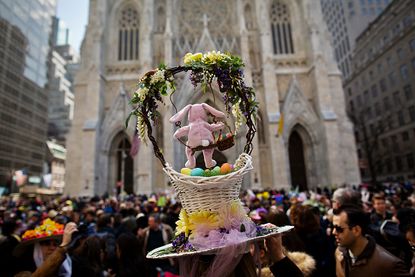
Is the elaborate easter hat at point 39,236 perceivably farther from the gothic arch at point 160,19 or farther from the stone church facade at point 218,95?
the gothic arch at point 160,19

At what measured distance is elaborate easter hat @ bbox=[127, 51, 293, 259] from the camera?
1896 millimetres

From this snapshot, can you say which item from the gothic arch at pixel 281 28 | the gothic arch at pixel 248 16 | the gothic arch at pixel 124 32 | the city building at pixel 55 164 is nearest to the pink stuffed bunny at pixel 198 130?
the gothic arch at pixel 124 32

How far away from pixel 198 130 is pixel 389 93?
4503 centimetres

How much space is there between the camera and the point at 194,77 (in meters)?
2.38

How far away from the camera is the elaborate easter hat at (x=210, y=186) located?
190 cm

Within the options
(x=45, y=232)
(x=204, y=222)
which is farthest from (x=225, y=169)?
(x=45, y=232)

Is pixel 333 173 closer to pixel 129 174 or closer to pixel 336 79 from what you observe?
pixel 336 79

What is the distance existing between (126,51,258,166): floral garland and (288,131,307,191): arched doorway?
22702 millimetres

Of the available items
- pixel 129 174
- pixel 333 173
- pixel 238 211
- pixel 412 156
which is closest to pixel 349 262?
pixel 238 211

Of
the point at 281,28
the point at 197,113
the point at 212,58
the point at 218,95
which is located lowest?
the point at 197,113

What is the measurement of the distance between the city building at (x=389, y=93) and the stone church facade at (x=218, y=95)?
40.7ft

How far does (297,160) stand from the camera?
950 inches

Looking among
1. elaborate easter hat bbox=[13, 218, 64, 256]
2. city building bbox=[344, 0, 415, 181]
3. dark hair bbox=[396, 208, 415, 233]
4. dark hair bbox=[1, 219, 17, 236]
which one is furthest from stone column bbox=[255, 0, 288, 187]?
elaborate easter hat bbox=[13, 218, 64, 256]

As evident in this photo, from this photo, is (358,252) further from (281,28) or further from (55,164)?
(55,164)
